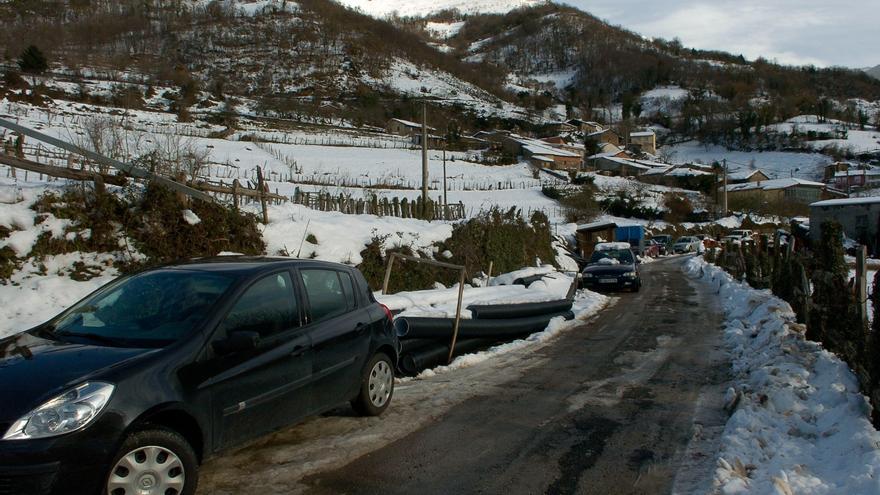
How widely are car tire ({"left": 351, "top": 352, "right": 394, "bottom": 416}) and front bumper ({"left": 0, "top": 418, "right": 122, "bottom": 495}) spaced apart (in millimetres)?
2630

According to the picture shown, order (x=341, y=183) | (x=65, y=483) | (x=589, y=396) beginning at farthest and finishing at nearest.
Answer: (x=341, y=183)
(x=589, y=396)
(x=65, y=483)

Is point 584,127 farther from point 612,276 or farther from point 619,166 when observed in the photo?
point 612,276

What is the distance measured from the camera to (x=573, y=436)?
5.54 meters

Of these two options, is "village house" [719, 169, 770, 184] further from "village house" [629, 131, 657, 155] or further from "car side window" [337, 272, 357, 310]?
"car side window" [337, 272, 357, 310]

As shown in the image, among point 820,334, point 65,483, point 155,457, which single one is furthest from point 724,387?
point 65,483

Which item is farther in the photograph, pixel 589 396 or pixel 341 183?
pixel 341 183

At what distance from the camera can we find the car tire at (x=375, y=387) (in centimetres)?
584

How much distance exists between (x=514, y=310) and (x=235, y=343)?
7.50 metres

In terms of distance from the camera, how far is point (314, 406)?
510 cm

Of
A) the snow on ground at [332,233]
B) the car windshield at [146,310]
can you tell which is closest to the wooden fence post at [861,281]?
the car windshield at [146,310]

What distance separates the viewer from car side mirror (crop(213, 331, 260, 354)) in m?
4.23

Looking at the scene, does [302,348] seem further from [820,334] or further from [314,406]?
[820,334]

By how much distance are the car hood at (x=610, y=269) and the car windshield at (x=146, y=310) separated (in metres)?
16.6

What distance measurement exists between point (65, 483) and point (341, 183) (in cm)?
4259
